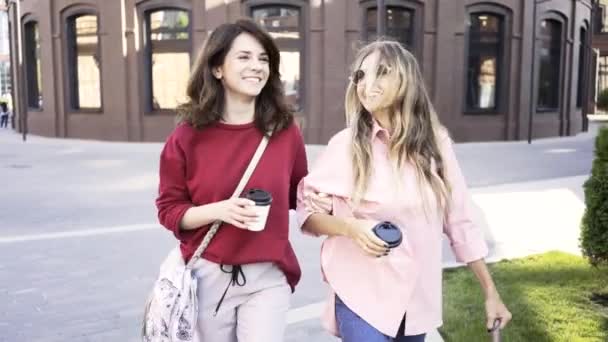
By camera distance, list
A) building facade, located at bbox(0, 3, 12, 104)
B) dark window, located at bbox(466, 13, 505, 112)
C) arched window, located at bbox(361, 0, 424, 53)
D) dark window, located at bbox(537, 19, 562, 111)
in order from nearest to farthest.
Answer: arched window, located at bbox(361, 0, 424, 53), dark window, located at bbox(466, 13, 505, 112), dark window, located at bbox(537, 19, 562, 111), building facade, located at bbox(0, 3, 12, 104)

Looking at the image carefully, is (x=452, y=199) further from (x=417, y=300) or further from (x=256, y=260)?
(x=256, y=260)

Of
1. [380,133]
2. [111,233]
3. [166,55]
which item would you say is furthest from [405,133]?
[166,55]

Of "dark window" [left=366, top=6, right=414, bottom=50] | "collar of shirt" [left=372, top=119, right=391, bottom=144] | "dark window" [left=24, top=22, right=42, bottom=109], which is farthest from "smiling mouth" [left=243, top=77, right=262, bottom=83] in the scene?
"dark window" [left=24, top=22, right=42, bottom=109]

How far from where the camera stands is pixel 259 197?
2295 mm

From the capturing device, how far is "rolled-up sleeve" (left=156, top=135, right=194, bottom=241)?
255 centimetres

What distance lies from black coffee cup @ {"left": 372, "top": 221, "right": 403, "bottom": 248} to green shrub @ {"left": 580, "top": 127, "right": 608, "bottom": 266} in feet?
12.0

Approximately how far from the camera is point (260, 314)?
258cm

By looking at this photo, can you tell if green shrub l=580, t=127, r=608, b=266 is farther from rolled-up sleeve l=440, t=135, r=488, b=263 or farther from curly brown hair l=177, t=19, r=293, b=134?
curly brown hair l=177, t=19, r=293, b=134

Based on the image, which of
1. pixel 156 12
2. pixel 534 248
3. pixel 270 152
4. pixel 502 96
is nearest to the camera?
pixel 270 152

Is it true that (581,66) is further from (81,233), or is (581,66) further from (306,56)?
(81,233)

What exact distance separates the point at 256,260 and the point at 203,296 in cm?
24

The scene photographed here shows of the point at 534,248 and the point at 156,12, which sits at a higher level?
the point at 156,12

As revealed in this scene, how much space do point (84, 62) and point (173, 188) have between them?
71.6ft

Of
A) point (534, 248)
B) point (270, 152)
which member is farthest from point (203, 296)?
point (534, 248)
